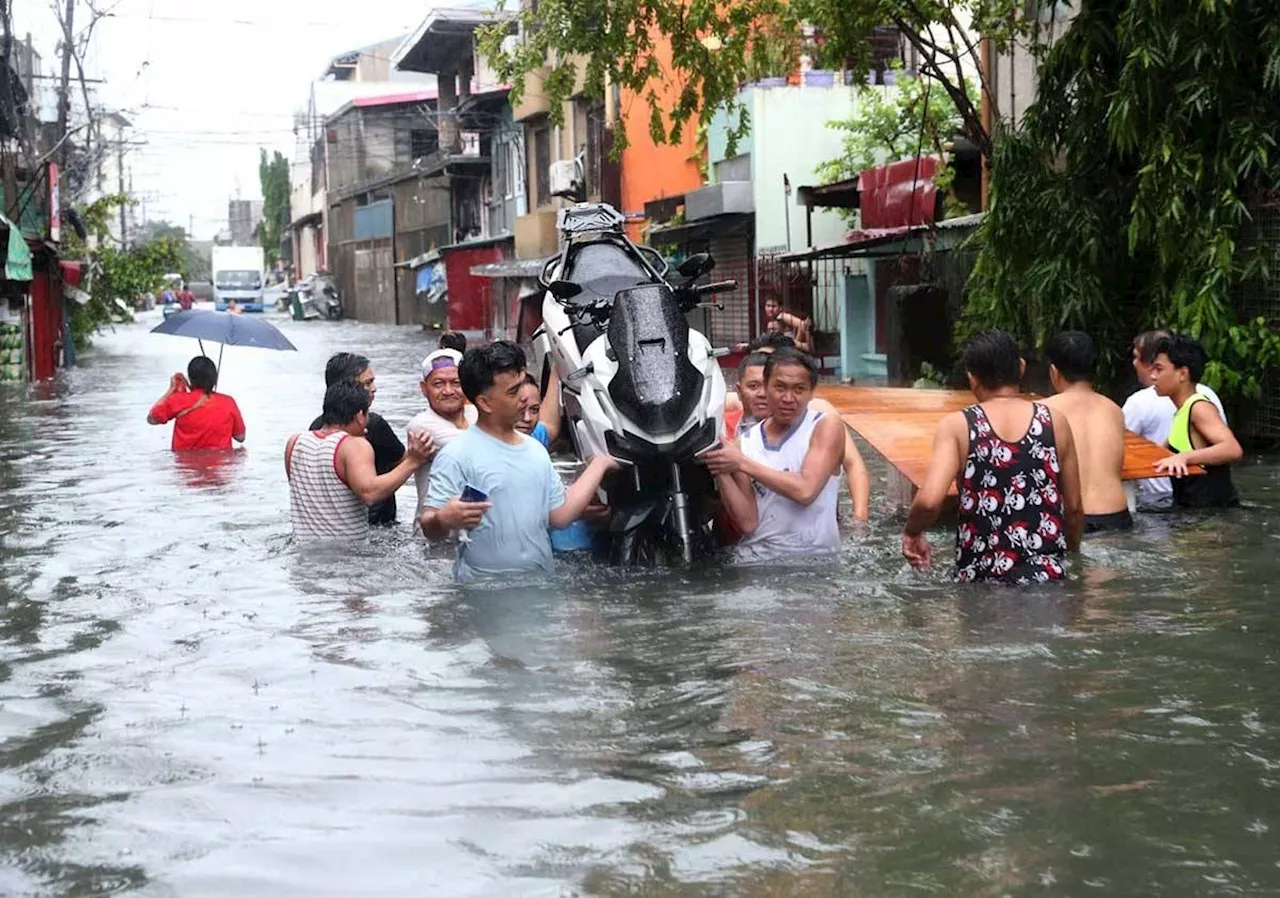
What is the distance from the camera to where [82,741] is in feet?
19.4

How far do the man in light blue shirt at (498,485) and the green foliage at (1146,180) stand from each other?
22.5ft

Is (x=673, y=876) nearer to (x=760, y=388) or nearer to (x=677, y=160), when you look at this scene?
(x=760, y=388)

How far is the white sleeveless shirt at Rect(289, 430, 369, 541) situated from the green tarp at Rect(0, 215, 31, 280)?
731 inches

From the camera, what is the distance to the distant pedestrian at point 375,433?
31.4 feet

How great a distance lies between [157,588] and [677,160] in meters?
26.5

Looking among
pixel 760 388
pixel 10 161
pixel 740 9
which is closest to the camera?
pixel 760 388

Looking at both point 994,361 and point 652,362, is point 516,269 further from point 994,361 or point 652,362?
point 994,361

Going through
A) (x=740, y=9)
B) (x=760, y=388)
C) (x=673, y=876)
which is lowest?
(x=673, y=876)

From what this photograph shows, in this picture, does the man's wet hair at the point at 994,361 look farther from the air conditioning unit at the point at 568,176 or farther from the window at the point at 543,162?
the window at the point at 543,162

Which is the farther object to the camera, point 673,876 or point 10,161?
point 10,161

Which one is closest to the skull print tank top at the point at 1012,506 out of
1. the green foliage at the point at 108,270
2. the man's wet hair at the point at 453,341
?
the man's wet hair at the point at 453,341

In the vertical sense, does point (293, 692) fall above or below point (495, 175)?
below

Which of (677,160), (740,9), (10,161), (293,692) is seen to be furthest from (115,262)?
(293,692)

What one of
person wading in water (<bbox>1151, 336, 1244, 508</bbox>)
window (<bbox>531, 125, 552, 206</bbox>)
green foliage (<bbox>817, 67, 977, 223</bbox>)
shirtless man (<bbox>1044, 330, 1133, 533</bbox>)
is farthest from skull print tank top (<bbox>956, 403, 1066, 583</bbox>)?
window (<bbox>531, 125, 552, 206</bbox>)
